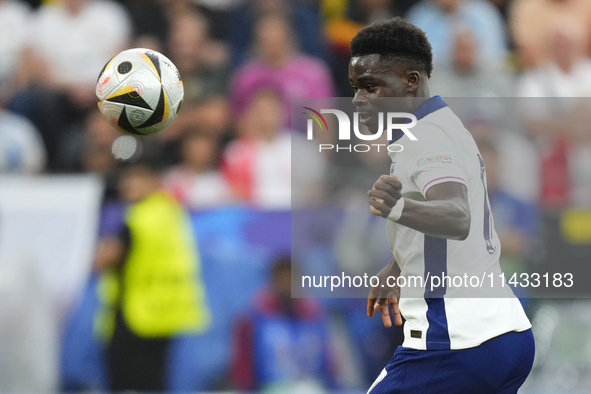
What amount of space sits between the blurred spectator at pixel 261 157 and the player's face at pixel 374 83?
457cm

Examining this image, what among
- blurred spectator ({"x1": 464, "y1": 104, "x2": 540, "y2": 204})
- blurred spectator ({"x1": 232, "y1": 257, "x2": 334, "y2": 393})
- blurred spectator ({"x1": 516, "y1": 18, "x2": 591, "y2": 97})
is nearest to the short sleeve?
blurred spectator ({"x1": 464, "y1": 104, "x2": 540, "y2": 204})

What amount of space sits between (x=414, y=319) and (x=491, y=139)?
15.1 feet

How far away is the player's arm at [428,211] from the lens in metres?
2.83

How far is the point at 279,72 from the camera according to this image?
9047mm

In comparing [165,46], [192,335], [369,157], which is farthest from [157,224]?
[165,46]

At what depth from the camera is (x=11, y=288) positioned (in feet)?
25.5

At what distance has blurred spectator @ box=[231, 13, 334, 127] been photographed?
8.91 metres

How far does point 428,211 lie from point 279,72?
21.1 feet

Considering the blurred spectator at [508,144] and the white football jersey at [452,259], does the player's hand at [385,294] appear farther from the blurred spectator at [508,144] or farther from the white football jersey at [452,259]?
the blurred spectator at [508,144]

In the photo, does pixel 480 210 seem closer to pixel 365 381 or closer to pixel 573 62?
pixel 365 381

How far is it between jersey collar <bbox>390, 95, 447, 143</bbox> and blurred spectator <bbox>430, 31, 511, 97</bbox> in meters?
5.06

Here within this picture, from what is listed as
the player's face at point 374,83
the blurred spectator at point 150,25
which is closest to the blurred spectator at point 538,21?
the blurred spectator at point 150,25

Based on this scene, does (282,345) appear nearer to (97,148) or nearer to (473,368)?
(97,148)

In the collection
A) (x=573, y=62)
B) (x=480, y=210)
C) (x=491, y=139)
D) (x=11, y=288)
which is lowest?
(x=11, y=288)
